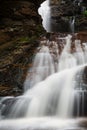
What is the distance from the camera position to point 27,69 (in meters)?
13.3

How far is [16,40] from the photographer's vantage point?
50.7 ft

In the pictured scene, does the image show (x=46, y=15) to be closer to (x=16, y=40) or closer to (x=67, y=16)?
(x=67, y=16)

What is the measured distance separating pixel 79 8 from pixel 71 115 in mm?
12598

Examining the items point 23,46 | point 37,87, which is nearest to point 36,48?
point 23,46

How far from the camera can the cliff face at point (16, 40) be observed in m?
13.0

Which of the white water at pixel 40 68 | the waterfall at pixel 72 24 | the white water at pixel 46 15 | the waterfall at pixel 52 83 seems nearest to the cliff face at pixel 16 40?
the white water at pixel 40 68

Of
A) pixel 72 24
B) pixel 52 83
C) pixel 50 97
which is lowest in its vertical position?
pixel 50 97

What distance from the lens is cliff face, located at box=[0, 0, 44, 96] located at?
513 inches

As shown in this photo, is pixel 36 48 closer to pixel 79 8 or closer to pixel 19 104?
pixel 19 104

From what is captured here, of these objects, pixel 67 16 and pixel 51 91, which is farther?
pixel 67 16

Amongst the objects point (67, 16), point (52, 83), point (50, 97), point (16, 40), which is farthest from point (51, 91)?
point (67, 16)

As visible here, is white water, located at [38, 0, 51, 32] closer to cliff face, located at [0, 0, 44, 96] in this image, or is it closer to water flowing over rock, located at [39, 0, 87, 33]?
water flowing over rock, located at [39, 0, 87, 33]

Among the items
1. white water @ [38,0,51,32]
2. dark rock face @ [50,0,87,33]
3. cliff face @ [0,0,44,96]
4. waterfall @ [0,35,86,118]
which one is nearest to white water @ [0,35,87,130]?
waterfall @ [0,35,86,118]

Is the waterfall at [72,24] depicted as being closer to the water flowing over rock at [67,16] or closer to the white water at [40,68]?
the water flowing over rock at [67,16]
